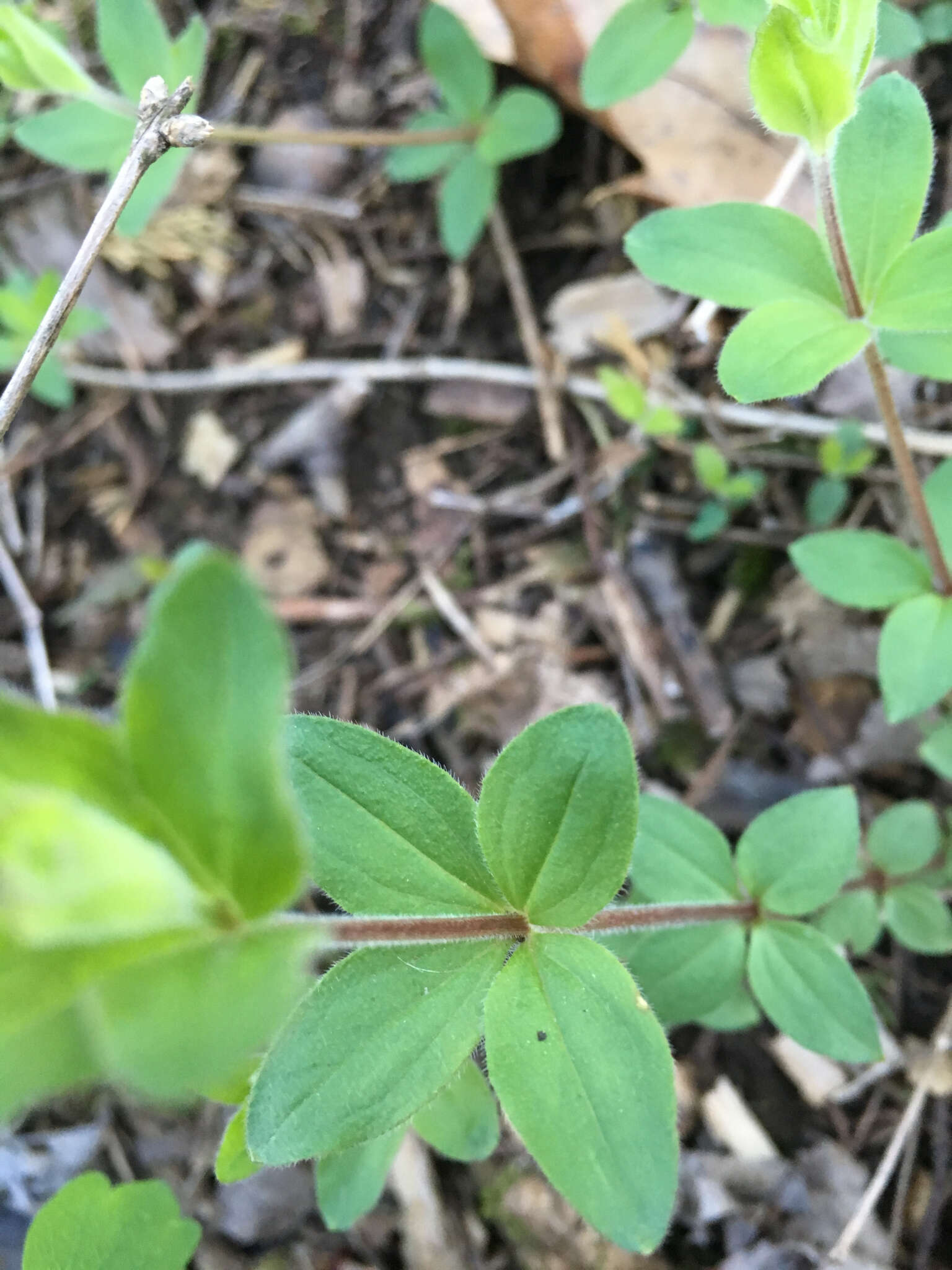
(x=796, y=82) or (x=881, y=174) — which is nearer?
(x=796, y=82)

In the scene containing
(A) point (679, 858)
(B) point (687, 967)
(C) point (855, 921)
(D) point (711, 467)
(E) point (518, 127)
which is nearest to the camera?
(B) point (687, 967)

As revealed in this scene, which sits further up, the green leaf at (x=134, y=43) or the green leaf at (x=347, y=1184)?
the green leaf at (x=134, y=43)

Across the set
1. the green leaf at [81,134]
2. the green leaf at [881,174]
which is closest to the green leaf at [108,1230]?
the green leaf at [881,174]

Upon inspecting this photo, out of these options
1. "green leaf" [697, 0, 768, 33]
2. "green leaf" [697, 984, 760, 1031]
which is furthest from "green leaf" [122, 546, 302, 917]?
"green leaf" [697, 0, 768, 33]

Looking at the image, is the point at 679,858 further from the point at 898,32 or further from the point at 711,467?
the point at 898,32

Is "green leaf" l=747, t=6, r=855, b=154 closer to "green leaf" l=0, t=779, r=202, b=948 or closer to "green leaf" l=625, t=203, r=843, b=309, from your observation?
"green leaf" l=625, t=203, r=843, b=309

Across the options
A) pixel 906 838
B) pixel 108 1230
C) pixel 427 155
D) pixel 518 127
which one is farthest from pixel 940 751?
pixel 427 155

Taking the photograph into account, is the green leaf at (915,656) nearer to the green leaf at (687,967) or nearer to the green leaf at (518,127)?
the green leaf at (687,967)
